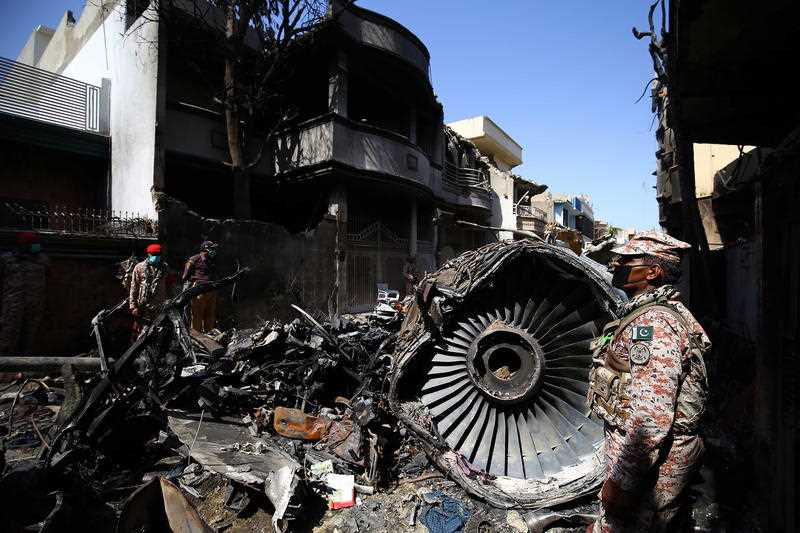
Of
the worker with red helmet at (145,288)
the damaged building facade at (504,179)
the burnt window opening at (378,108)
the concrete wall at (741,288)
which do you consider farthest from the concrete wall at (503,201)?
the worker with red helmet at (145,288)

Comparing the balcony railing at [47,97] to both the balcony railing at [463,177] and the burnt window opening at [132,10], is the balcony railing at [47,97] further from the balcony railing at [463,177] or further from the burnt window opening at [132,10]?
the balcony railing at [463,177]

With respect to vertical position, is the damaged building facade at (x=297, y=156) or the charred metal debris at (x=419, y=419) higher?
the damaged building facade at (x=297, y=156)

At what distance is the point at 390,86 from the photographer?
13195 millimetres

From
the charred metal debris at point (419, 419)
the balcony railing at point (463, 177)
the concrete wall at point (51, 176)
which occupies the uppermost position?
the balcony railing at point (463, 177)

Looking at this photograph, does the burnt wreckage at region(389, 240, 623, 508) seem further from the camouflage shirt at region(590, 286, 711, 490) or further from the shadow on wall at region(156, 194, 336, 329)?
the shadow on wall at region(156, 194, 336, 329)

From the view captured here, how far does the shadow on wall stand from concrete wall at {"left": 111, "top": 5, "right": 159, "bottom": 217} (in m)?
1.41

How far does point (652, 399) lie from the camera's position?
185 cm

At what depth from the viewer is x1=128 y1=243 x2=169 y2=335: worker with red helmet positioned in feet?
21.3

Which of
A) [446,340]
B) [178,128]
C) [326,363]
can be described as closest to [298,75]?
[178,128]

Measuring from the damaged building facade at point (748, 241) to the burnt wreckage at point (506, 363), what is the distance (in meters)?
0.98

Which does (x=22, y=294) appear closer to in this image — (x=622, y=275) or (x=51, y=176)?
(x=51, y=176)

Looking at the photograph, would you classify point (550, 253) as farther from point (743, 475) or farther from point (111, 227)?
point (111, 227)

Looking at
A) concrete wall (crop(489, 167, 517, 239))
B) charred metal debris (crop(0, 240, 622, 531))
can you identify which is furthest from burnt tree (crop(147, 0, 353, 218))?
concrete wall (crop(489, 167, 517, 239))

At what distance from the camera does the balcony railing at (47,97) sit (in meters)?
9.17
